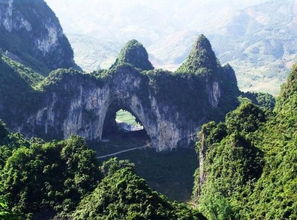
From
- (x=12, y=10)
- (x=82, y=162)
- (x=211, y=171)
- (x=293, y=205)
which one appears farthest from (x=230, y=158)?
(x=12, y=10)

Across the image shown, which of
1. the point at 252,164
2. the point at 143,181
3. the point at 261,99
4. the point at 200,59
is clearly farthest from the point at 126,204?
the point at 261,99

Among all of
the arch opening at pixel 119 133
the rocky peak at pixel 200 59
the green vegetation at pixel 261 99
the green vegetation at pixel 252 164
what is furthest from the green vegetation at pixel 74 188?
the green vegetation at pixel 261 99

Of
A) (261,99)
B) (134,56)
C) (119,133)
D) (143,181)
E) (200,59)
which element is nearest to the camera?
(143,181)

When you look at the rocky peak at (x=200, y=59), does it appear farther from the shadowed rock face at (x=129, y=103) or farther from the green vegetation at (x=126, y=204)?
the green vegetation at (x=126, y=204)

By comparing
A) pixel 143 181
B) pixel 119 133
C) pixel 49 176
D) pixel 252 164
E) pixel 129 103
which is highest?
pixel 129 103

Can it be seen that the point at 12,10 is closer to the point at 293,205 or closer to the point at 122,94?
the point at 122,94

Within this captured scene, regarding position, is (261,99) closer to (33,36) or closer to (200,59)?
(200,59)
